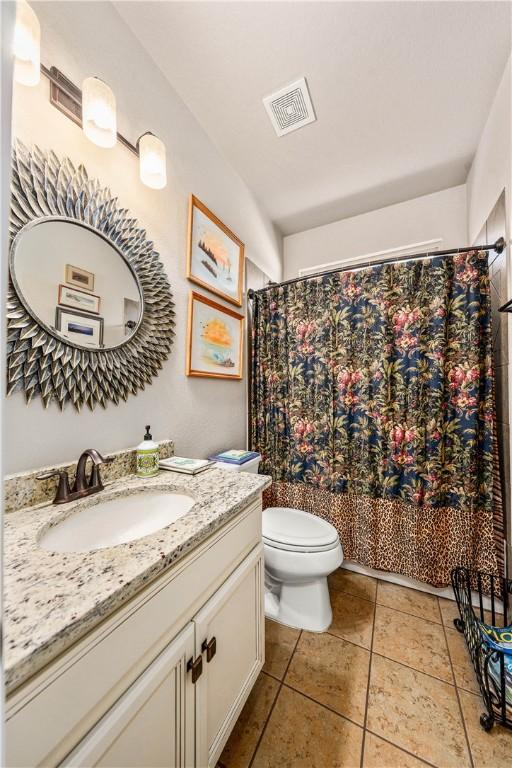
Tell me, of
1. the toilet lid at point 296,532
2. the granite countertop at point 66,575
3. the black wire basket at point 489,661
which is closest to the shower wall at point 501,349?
the black wire basket at point 489,661

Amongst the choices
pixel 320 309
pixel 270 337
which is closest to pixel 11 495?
pixel 270 337

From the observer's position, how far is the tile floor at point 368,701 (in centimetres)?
89

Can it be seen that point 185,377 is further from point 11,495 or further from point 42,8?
point 42,8

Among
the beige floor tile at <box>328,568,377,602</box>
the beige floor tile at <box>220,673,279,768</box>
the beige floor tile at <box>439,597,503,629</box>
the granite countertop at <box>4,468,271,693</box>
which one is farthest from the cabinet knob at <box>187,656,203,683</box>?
the beige floor tile at <box>439,597,503,629</box>

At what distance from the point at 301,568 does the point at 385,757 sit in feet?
1.83

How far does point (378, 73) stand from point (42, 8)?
1.32 meters

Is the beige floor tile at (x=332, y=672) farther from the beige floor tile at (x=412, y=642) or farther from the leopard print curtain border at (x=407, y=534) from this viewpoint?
the leopard print curtain border at (x=407, y=534)

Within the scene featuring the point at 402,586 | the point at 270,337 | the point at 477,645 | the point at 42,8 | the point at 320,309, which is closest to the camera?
the point at 42,8

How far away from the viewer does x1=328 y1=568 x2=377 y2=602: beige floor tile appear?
62.4 inches

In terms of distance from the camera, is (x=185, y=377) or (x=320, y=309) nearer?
(x=185, y=377)

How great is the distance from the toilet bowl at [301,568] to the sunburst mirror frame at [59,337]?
973mm

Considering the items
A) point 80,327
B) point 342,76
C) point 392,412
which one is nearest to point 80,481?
point 80,327

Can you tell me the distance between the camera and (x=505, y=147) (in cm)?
128

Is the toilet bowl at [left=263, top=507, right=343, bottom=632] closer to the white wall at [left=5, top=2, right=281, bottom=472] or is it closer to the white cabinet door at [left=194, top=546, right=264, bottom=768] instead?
the white cabinet door at [left=194, top=546, right=264, bottom=768]
